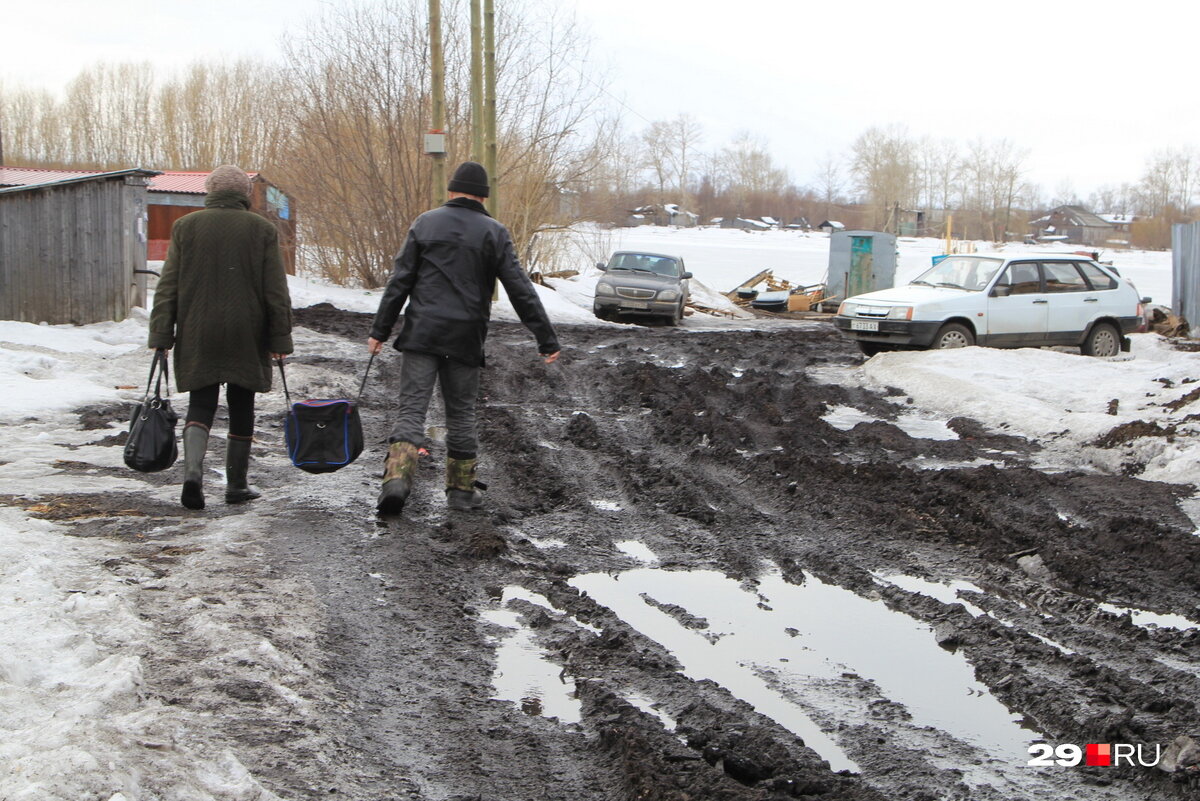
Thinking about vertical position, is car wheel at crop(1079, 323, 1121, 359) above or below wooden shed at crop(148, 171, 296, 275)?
below

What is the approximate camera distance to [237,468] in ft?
19.4

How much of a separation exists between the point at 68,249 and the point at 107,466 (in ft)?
31.3

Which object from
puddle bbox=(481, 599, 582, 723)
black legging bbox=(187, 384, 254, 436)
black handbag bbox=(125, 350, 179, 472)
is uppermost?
black legging bbox=(187, 384, 254, 436)

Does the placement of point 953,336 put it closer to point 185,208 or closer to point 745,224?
point 185,208

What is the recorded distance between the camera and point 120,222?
15406 mm

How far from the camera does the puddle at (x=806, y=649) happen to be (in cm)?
350

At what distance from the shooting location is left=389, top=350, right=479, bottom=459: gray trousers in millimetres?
5883

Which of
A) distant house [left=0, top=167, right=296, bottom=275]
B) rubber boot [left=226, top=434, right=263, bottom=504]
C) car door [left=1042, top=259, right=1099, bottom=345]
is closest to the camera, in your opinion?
rubber boot [left=226, top=434, right=263, bottom=504]

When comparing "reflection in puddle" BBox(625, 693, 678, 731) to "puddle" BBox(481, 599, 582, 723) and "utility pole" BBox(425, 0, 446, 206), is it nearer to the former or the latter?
"puddle" BBox(481, 599, 582, 723)

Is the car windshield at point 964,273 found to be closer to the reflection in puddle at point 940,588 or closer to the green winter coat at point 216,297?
the reflection in puddle at point 940,588

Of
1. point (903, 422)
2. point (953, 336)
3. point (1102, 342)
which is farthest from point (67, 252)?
point (1102, 342)

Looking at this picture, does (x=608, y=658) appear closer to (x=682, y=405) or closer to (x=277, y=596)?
(x=277, y=596)

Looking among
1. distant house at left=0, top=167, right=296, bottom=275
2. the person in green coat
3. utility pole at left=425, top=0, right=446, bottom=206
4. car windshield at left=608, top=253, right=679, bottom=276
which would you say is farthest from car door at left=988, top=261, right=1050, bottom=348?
distant house at left=0, top=167, right=296, bottom=275

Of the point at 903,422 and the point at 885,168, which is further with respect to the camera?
the point at 885,168
